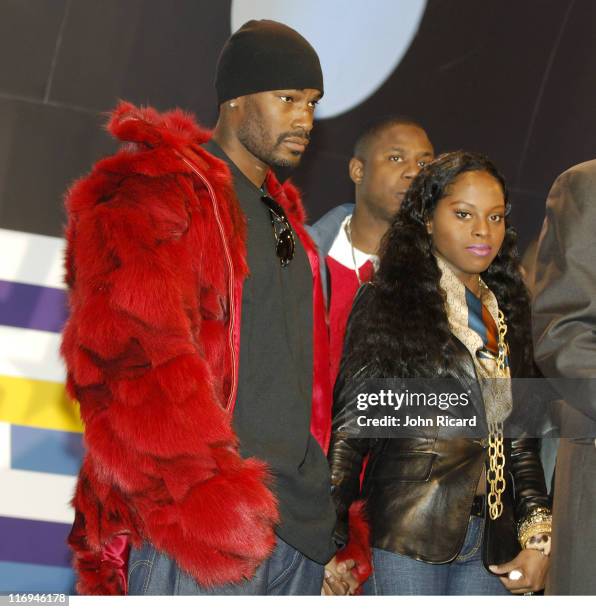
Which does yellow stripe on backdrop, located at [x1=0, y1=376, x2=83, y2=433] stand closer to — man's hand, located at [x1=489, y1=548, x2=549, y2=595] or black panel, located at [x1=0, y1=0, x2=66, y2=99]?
black panel, located at [x1=0, y1=0, x2=66, y2=99]

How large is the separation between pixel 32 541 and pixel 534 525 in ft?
5.66

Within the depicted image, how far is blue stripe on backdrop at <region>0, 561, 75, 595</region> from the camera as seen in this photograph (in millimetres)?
3311

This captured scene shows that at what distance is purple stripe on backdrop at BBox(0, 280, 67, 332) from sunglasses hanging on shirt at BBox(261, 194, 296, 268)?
1359 mm

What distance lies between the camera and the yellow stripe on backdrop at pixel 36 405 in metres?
3.27

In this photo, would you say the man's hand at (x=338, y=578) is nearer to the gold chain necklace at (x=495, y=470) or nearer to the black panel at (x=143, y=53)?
the gold chain necklace at (x=495, y=470)

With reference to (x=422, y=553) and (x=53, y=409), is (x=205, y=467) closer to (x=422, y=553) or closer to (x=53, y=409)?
(x=422, y=553)

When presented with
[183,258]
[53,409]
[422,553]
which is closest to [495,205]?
[422,553]

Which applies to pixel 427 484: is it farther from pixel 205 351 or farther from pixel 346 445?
pixel 205 351

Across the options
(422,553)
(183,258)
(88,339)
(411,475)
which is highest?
(183,258)

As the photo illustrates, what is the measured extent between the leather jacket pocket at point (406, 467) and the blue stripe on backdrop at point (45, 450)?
126 cm

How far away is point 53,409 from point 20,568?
543 mm

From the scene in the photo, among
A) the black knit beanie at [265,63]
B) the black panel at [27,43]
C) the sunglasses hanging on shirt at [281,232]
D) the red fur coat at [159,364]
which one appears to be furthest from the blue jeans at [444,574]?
the black panel at [27,43]

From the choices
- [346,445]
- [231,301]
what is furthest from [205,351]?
[346,445]

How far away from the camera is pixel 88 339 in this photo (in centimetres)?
177
